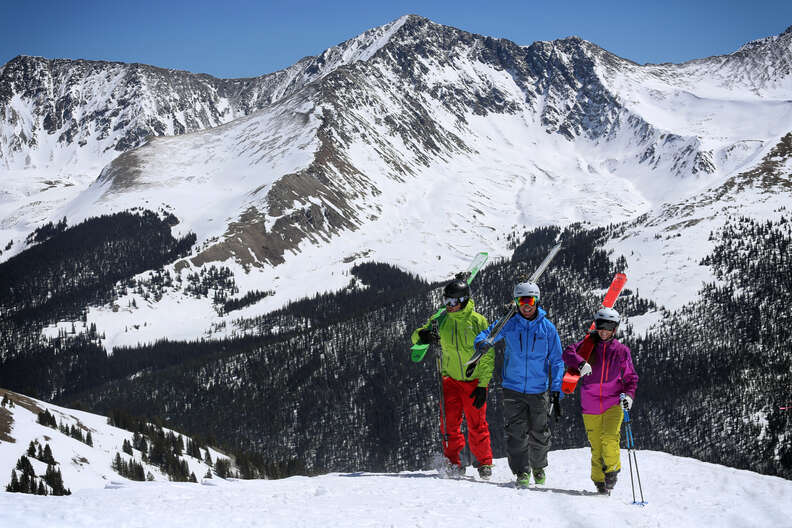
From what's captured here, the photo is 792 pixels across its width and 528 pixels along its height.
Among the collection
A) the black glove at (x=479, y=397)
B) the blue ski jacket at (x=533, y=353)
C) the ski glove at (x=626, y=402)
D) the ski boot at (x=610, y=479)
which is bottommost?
the ski boot at (x=610, y=479)

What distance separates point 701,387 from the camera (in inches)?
6329

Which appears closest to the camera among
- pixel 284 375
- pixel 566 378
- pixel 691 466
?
pixel 566 378

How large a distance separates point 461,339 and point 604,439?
460 centimetres

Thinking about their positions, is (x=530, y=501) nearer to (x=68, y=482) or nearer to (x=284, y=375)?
(x=68, y=482)

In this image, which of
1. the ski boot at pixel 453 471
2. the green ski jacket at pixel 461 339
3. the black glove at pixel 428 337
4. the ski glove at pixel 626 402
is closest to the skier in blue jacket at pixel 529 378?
the green ski jacket at pixel 461 339

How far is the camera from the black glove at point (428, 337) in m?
19.6

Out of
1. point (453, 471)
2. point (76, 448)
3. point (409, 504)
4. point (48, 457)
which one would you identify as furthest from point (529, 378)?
point (76, 448)

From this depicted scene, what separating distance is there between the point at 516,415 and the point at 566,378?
1.84 meters

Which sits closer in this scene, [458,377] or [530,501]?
[530,501]

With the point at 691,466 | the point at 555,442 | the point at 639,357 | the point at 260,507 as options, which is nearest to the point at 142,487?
the point at 260,507

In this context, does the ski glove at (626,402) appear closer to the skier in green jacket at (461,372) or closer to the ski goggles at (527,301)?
the ski goggles at (527,301)

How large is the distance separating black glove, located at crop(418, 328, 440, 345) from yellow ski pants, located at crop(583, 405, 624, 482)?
461 centimetres

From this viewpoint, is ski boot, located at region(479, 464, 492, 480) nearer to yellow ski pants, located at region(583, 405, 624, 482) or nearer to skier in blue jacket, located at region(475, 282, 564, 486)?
skier in blue jacket, located at region(475, 282, 564, 486)

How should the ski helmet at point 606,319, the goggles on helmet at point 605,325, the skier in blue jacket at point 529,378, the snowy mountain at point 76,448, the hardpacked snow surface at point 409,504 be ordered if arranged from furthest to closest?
the snowy mountain at point 76,448, the skier in blue jacket at point 529,378, the goggles on helmet at point 605,325, the ski helmet at point 606,319, the hardpacked snow surface at point 409,504
